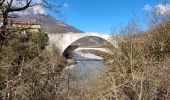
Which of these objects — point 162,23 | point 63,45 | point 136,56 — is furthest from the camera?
point 63,45

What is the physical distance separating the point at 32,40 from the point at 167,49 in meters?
5.77

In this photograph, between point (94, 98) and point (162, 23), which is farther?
point (162, 23)

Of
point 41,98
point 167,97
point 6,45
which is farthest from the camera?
point 6,45

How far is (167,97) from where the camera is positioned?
740cm

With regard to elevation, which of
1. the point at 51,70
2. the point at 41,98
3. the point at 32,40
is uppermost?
the point at 32,40

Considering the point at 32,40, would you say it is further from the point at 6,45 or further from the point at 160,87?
the point at 160,87

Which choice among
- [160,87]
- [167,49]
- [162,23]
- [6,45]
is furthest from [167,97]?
[162,23]

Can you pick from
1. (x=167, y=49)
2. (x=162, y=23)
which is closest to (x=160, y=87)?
(x=167, y=49)

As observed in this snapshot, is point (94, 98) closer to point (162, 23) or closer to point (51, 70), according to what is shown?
point (51, 70)

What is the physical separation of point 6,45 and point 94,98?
5604 mm

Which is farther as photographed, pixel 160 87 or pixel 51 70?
pixel 51 70

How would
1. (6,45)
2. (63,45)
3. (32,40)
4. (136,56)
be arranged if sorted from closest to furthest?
(136,56) → (6,45) → (32,40) → (63,45)

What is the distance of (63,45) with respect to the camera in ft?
208

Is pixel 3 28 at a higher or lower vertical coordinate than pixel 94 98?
higher
